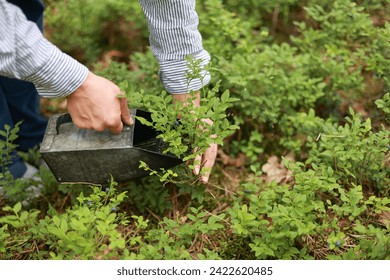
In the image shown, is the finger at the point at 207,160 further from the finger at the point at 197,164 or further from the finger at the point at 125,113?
the finger at the point at 125,113

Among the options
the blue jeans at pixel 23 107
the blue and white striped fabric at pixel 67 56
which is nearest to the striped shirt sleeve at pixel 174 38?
the blue and white striped fabric at pixel 67 56

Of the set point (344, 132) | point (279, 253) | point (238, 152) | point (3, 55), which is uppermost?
point (3, 55)

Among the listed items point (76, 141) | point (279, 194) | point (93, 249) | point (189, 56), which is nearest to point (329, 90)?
point (279, 194)

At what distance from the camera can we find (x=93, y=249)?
2117mm

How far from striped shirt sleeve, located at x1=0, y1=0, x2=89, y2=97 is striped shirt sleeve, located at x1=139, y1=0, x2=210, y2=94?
0.51 metres

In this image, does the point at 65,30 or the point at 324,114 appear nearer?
the point at 324,114

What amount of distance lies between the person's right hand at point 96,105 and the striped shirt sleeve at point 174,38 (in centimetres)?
36

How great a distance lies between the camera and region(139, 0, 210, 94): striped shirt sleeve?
249cm

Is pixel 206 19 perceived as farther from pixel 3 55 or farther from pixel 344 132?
pixel 3 55

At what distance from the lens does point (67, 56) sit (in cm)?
226

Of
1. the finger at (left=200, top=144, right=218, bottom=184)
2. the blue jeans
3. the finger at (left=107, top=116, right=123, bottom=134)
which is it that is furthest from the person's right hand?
the blue jeans

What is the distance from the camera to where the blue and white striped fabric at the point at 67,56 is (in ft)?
6.79

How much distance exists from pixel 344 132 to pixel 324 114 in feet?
2.97

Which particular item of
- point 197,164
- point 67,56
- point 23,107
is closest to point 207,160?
point 197,164
